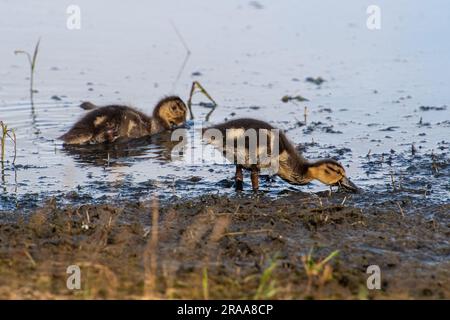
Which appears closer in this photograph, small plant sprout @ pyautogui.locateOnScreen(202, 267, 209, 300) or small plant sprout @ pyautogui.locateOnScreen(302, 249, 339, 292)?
small plant sprout @ pyautogui.locateOnScreen(202, 267, 209, 300)

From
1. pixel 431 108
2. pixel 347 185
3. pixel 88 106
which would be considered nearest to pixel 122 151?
pixel 88 106

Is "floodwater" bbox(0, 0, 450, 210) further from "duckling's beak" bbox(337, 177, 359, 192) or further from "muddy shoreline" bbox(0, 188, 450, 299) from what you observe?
"muddy shoreline" bbox(0, 188, 450, 299)

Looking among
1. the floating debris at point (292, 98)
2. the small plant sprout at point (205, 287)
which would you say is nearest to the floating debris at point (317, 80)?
the floating debris at point (292, 98)

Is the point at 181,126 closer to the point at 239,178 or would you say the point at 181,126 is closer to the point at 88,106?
the point at 88,106

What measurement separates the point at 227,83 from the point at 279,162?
3.89 meters

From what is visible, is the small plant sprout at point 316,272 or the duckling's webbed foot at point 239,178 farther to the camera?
the duckling's webbed foot at point 239,178

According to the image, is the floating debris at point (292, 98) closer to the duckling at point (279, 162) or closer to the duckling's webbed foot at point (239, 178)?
the duckling at point (279, 162)

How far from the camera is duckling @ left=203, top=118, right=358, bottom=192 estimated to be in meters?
6.64

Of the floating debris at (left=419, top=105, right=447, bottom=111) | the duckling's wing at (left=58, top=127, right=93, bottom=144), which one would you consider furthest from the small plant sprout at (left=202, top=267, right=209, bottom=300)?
the floating debris at (left=419, top=105, right=447, bottom=111)

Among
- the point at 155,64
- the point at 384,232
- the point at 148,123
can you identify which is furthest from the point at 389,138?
the point at 155,64

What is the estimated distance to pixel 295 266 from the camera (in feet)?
15.1

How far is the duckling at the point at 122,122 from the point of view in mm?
8453
